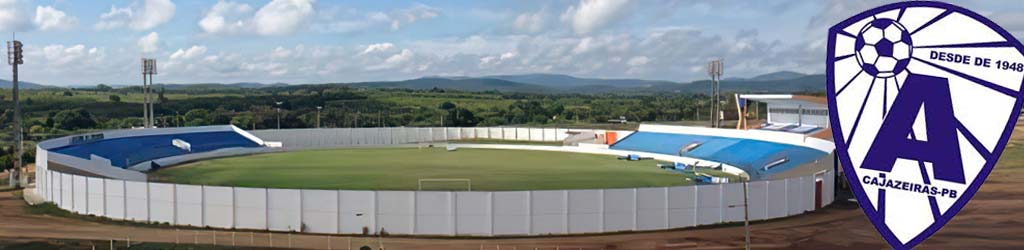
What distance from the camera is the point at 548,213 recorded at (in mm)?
31516

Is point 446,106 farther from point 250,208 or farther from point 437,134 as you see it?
point 250,208

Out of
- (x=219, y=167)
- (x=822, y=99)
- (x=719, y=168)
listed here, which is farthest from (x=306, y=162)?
(x=822, y=99)

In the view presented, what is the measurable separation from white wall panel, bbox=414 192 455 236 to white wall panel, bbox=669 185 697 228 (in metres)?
7.65

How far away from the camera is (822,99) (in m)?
59.4

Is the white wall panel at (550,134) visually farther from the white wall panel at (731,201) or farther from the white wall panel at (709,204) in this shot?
the white wall panel at (709,204)

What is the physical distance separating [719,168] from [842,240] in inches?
1065

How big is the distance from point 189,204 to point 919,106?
24.5 metres

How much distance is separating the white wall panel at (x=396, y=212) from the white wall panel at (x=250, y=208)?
13.6 feet

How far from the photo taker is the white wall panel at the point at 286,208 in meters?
31.8

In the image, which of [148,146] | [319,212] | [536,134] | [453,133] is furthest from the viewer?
[453,133]

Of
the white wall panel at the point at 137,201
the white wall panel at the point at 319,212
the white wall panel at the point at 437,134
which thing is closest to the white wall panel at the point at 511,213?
the white wall panel at the point at 319,212

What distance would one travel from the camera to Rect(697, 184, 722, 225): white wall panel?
109 feet

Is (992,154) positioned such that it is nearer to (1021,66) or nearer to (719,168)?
(1021,66)

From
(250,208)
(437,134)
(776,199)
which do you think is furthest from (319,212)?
(437,134)
